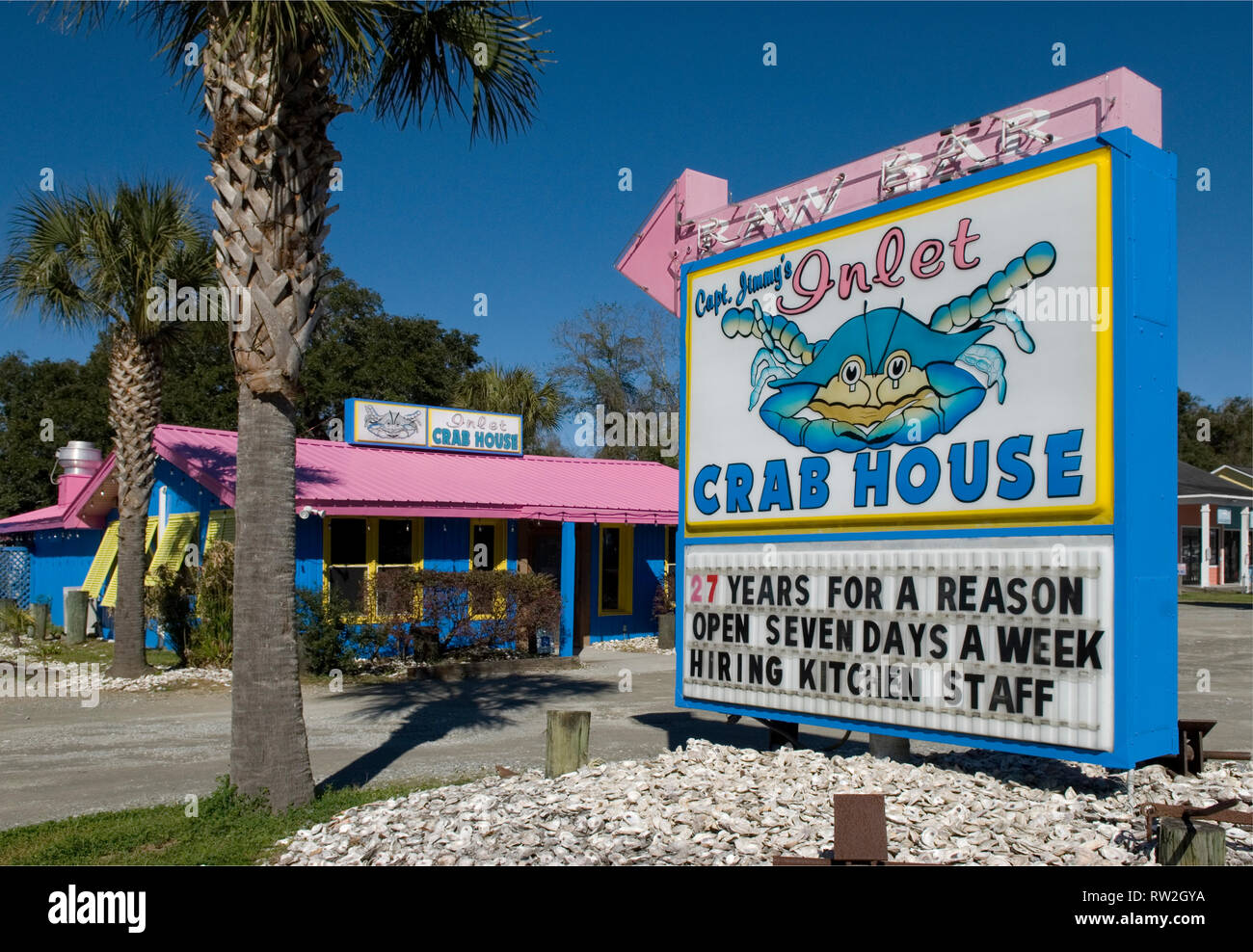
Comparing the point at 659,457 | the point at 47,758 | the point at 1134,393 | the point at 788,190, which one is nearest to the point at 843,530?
the point at 1134,393

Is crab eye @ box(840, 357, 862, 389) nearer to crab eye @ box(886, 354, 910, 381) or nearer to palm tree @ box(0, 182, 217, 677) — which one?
crab eye @ box(886, 354, 910, 381)

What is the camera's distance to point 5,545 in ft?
94.0

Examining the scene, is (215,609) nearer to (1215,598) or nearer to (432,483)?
(432,483)

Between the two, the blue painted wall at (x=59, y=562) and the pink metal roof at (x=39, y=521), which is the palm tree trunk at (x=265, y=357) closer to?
the pink metal roof at (x=39, y=521)

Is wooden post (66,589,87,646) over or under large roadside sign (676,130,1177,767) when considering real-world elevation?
under

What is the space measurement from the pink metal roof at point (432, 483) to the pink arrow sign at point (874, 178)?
7792 mm

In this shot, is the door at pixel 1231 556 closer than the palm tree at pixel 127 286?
No

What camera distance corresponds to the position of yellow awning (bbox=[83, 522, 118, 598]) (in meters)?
22.4

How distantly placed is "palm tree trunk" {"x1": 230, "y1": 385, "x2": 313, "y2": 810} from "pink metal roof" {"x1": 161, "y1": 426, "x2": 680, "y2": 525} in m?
8.41

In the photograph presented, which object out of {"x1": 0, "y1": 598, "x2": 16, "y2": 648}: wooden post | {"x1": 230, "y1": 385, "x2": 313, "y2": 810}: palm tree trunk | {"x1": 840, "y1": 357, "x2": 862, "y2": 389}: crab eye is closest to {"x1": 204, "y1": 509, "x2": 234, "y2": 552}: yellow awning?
{"x1": 0, "y1": 598, "x2": 16, "y2": 648}: wooden post

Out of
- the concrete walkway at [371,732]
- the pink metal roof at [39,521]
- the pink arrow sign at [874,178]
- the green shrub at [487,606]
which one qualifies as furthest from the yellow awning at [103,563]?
the pink arrow sign at [874,178]

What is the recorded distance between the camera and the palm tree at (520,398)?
28.3 m

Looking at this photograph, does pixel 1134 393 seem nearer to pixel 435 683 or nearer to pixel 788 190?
pixel 788 190
